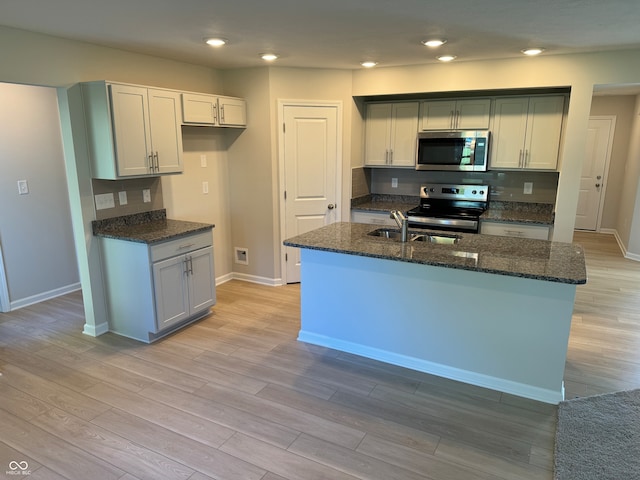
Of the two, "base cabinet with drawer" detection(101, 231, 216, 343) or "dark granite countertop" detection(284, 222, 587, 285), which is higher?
"dark granite countertop" detection(284, 222, 587, 285)

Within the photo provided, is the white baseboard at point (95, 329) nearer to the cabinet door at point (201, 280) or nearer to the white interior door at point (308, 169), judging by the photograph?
the cabinet door at point (201, 280)

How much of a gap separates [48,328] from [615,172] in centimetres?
891

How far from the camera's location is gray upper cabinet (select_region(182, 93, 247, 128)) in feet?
12.9

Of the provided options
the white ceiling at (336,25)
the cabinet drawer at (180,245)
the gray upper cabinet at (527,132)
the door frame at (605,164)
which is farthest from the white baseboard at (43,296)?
the door frame at (605,164)

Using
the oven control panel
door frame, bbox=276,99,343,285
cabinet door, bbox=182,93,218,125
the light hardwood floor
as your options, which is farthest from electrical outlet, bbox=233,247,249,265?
the oven control panel

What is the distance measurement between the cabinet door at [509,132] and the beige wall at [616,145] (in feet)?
13.7

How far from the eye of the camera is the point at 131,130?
3389 mm

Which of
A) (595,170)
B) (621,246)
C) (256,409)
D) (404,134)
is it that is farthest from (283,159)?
(595,170)

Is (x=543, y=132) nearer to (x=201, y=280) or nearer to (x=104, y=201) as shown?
(x=201, y=280)

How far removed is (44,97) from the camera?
4.29m

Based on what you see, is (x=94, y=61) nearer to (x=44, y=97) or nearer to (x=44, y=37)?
(x=44, y=37)

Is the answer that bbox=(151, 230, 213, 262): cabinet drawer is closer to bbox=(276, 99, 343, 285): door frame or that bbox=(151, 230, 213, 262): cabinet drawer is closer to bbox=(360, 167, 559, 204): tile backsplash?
bbox=(276, 99, 343, 285): door frame

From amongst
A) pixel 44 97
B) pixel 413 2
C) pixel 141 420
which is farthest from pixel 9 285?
pixel 413 2

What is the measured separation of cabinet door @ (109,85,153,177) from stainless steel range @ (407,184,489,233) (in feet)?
9.35
